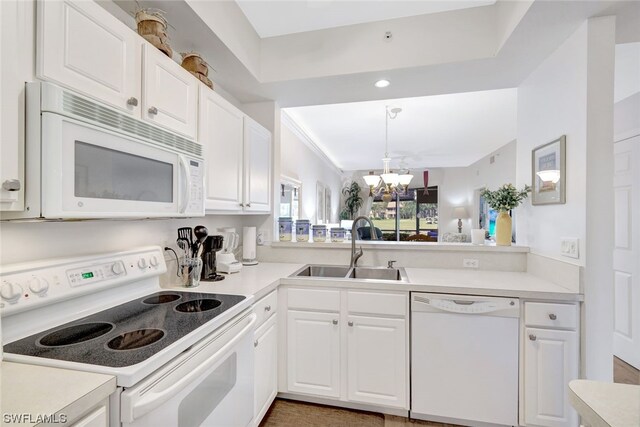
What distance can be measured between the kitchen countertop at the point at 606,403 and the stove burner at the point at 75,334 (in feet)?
4.74

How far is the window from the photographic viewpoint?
28.3 ft

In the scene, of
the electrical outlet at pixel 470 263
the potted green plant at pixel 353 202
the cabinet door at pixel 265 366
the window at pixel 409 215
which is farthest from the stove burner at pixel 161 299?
the window at pixel 409 215

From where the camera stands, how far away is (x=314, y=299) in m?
1.93

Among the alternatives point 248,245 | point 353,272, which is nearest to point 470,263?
point 353,272

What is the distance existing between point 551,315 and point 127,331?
6.85 feet

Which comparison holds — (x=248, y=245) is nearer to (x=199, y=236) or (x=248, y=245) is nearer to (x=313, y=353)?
(x=199, y=236)

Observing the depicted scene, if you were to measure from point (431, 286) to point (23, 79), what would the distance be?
198 centimetres

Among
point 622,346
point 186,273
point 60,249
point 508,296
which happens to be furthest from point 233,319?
point 622,346

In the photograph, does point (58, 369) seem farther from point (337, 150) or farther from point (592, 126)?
point (337, 150)

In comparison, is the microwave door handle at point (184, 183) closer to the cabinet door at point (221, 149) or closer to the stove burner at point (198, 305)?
the cabinet door at point (221, 149)

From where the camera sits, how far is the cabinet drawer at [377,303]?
182 centimetres

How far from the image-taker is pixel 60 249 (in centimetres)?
119

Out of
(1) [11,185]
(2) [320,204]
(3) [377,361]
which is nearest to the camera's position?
(1) [11,185]

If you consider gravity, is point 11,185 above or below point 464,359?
above
